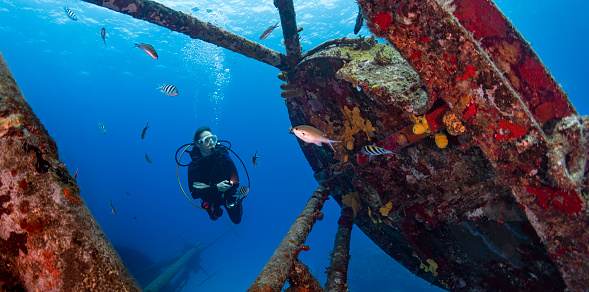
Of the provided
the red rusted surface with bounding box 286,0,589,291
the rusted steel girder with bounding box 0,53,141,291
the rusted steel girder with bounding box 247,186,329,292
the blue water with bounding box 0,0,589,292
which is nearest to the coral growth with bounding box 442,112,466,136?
the red rusted surface with bounding box 286,0,589,291

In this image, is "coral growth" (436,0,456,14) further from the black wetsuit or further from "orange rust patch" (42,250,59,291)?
the black wetsuit

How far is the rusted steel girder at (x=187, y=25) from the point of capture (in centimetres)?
337

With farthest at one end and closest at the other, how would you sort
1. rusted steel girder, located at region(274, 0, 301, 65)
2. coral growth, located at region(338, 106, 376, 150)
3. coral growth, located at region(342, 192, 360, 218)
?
coral growth, located at region(342, 192, 360, 218) → rusted steel girder, located at region(274, 0, 301, 65) → coral growth, located at region(338, 106, 376, 150)

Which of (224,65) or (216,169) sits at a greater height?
(224,65)

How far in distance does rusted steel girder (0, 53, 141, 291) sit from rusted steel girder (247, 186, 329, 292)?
103 centimetres

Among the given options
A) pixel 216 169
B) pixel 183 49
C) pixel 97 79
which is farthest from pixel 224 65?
pixel 216 169

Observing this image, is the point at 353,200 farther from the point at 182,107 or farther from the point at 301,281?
the point at 182,107

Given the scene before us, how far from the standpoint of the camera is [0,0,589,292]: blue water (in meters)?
28.4

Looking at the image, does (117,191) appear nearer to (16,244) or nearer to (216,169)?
(216,169)

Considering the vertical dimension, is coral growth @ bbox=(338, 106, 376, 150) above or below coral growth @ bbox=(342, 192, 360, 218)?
above

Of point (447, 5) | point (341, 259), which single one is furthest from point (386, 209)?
point (447, 5)

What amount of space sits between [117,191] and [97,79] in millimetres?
27242

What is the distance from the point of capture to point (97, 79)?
41.8 metres

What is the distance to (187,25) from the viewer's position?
12.4ft
